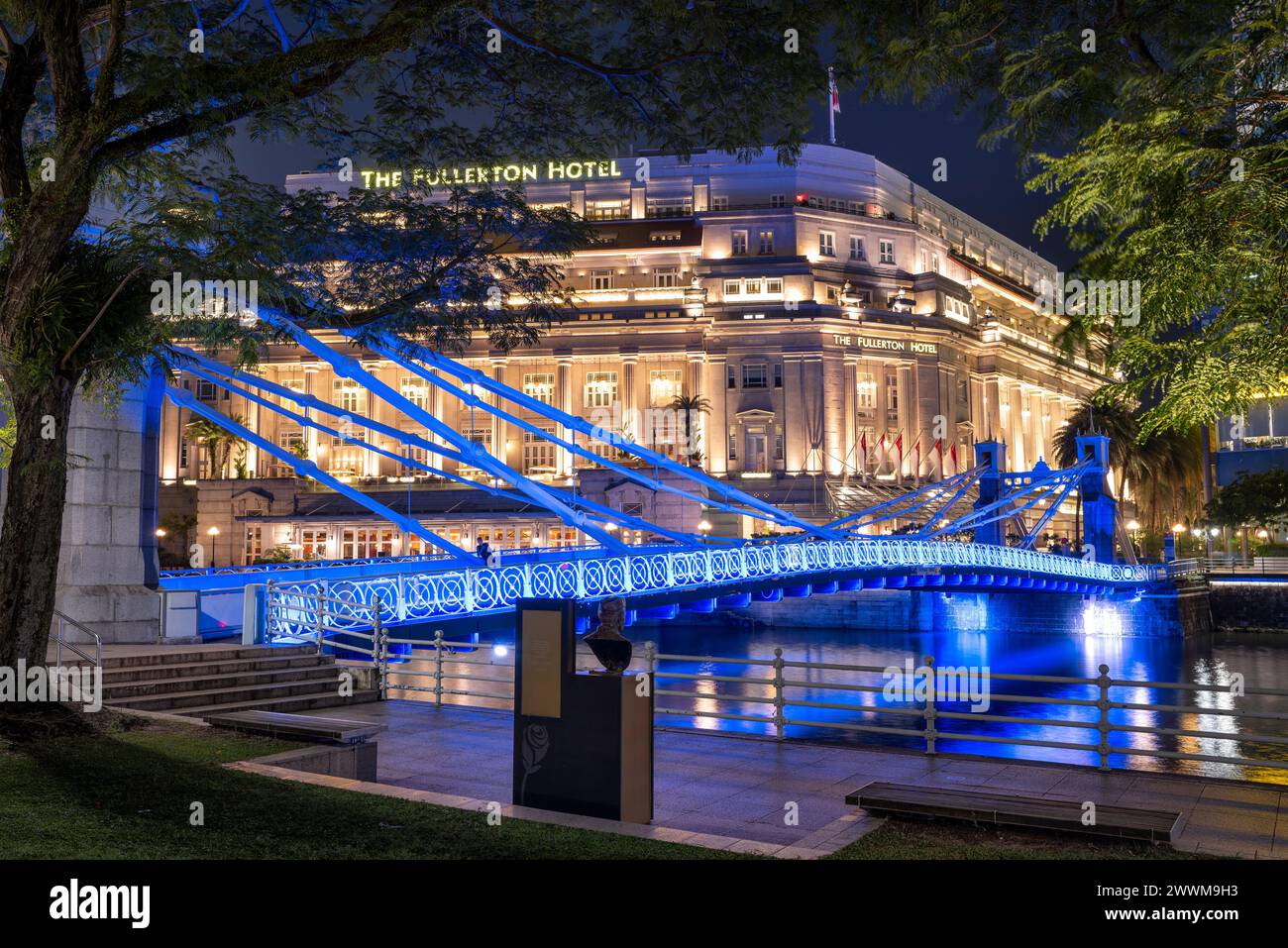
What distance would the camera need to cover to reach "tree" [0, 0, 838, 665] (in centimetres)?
1244

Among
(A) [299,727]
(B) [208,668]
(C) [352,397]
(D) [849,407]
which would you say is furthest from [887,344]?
(A) [299,727]

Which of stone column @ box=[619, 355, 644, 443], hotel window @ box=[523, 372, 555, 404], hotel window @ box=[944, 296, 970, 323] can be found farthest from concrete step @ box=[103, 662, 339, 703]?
hotel window @ box=[944, 296, 970, 323]

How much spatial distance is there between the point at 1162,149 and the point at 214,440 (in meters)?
79.4

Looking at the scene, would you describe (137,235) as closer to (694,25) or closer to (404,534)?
(694,25)

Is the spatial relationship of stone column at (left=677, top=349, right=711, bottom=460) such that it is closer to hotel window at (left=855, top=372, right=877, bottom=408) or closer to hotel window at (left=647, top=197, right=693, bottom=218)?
hotel window at (left=855, top=372, right=877, bottom=408)

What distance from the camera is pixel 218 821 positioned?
9125 mm

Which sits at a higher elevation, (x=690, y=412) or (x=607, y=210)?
(x=607, y=210)

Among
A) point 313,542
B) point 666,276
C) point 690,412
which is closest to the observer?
point 313,542

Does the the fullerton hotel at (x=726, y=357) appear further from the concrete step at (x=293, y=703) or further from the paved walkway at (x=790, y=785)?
the paved walkway at (x=790, y=785)

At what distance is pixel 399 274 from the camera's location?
21.5 metres

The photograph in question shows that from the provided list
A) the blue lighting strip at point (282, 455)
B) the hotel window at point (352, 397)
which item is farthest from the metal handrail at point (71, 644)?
the hotel window at point (352, 397)

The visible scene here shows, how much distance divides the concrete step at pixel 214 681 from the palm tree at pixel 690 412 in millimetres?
62249

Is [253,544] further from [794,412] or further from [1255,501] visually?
[1255,501]

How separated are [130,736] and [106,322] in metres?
4.75
